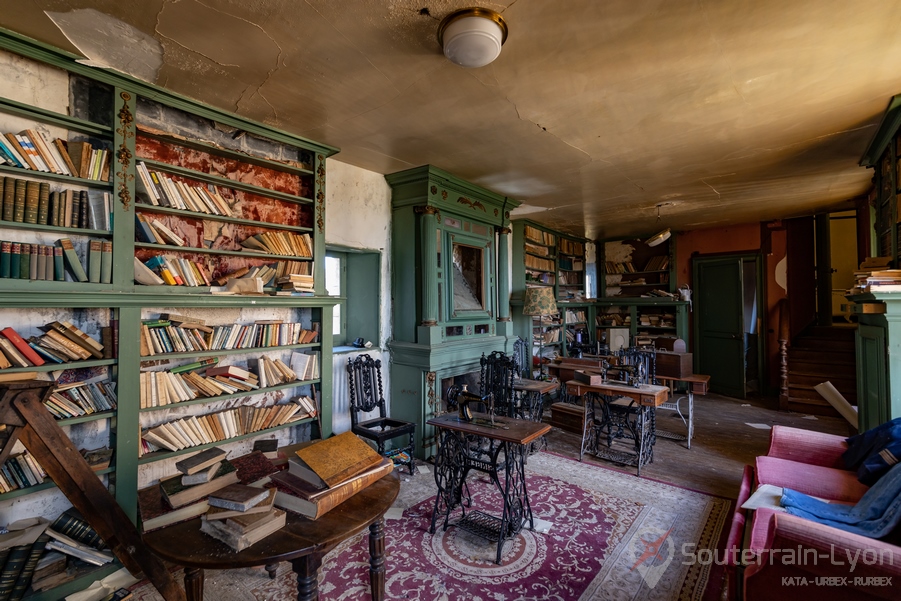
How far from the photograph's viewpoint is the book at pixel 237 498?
5.09 ft

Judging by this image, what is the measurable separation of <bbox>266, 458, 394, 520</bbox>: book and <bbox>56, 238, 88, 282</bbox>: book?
1.79 meters

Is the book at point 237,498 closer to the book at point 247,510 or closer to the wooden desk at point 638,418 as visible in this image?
the book at point 247,510

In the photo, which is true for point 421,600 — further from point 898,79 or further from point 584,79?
point 898,79

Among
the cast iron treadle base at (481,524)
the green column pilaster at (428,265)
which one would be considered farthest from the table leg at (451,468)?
the green column pilaster at (428,265)

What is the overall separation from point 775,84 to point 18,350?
478cm

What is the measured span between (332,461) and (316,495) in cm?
18

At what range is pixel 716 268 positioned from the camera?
777cm

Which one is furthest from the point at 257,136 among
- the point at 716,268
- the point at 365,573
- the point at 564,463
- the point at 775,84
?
the point at 716,268

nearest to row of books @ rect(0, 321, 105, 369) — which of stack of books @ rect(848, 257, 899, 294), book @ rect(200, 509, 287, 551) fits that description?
book @ rect(200, 509, 287, 551)

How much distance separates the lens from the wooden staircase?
6.15 m

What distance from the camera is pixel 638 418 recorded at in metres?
4.27

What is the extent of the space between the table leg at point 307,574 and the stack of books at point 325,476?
0.48 feet

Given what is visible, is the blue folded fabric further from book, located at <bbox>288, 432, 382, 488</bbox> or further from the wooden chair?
the wooden chair

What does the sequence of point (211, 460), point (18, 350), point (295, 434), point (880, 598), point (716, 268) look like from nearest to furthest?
point (880, 598) < point (211, 460) < point (18, 350) < point (295, 434) < point (716, 268)
